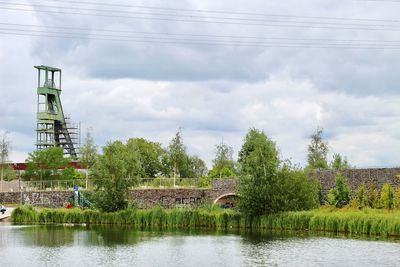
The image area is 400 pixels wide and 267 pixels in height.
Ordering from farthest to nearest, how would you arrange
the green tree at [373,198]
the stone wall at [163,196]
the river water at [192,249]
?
the stone wall at [163,196], the green tree at [373,198], the river water at [192,249]

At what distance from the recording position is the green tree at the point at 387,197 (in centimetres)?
4901

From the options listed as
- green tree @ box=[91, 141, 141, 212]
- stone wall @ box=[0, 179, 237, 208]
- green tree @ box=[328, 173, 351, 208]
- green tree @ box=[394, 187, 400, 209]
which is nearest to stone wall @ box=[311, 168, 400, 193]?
green tree @ box=[328, 173, 351, 208]

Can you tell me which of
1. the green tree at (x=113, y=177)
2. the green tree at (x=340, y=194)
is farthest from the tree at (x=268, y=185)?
the green tree at (x=113, y=177)

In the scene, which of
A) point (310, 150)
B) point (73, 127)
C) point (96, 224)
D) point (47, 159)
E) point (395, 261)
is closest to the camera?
point (395, 261)

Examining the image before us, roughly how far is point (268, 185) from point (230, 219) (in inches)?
160

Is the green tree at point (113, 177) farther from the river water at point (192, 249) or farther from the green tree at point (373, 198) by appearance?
the green tree at point (373, 198)

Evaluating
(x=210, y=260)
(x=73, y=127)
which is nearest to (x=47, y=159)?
(x=73, y=127)

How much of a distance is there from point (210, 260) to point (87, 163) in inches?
2914

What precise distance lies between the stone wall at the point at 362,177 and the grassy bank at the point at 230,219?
3592 millimetres

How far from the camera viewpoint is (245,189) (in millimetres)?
53312

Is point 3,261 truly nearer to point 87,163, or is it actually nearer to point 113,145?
point 113,145

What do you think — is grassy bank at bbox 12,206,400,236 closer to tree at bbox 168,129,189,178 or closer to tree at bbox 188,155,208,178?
tree at bbox 168,129,189,178

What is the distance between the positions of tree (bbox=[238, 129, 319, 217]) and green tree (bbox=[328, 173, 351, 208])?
4.80 feet

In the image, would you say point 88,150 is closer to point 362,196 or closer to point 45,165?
point 45,165
